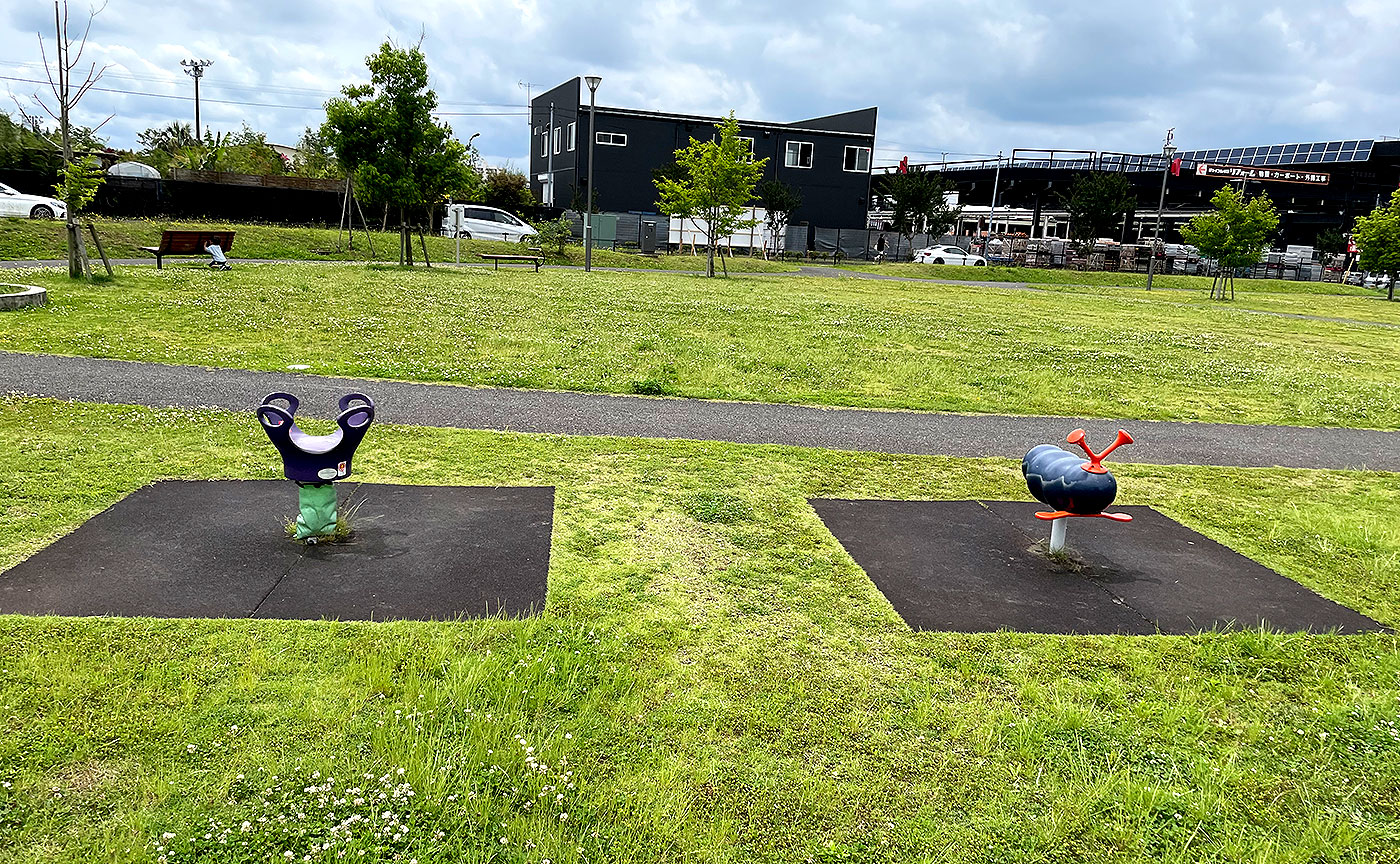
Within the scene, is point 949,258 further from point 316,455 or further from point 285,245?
point 316,455

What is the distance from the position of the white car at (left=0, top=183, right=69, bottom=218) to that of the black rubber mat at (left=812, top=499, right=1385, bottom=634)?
29613 mm

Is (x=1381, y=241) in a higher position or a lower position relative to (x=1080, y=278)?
higher

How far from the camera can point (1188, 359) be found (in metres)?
15.9

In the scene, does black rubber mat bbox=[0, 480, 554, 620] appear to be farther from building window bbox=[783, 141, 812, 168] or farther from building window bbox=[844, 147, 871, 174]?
building window bbox=[844, 147, 871, 174]

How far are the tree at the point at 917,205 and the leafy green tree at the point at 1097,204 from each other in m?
8.12

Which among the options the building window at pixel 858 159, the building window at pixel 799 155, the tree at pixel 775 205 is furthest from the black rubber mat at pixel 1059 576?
the building window at pixel 858 159

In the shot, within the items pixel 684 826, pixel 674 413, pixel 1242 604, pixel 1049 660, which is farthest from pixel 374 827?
pixel 674 413

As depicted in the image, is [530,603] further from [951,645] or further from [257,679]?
[951,645]

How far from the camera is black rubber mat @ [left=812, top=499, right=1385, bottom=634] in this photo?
489 centimetres

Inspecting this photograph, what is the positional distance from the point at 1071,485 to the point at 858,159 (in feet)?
184

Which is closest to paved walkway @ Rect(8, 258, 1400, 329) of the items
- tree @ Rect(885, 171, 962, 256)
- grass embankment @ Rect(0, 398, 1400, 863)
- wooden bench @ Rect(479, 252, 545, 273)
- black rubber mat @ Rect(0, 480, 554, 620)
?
wooden bench @ Rect(479, 252, 545, 273)

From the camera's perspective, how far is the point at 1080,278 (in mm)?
43781

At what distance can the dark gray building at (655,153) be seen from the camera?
53188 millimetres

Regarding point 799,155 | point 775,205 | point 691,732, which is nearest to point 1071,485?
point 691,732
